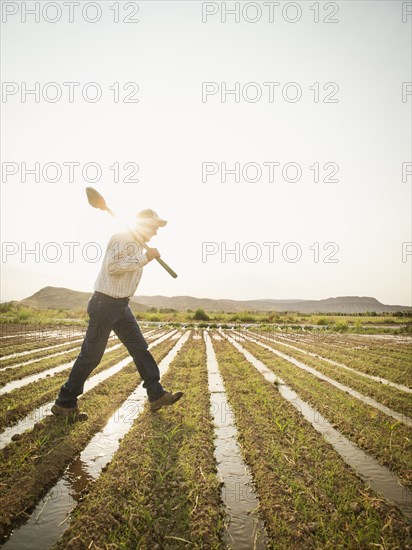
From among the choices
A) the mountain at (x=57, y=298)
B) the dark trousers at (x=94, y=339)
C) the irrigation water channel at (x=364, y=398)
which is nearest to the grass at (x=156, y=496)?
the dark trousers at (x=94, y=339)

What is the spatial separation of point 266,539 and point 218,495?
473mm

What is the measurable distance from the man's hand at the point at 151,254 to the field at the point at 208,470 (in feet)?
6.06

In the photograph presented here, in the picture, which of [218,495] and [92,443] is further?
[92,443]

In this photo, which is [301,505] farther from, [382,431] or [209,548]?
[382,431]

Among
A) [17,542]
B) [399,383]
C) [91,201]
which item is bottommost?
[399,383]

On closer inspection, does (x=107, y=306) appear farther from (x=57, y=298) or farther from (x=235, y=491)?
(x=57, y=298)

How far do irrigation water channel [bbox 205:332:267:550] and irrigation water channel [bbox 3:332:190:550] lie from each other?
0.99 meters

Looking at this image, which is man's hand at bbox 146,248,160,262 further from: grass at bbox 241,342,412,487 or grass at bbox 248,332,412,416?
grass at bbox 248,332,412,416

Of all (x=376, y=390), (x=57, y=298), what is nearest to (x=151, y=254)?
(x=376, y=390)

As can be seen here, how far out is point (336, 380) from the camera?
5973 millimetres

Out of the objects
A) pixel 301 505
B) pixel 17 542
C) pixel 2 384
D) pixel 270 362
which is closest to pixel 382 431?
pixel 301 505

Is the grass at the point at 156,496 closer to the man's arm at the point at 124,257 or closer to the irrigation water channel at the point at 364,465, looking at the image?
the irrigation water channel at the point at 364,465

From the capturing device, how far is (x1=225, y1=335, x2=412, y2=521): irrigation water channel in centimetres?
227

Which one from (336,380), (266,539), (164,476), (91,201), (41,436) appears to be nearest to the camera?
(266,539)
